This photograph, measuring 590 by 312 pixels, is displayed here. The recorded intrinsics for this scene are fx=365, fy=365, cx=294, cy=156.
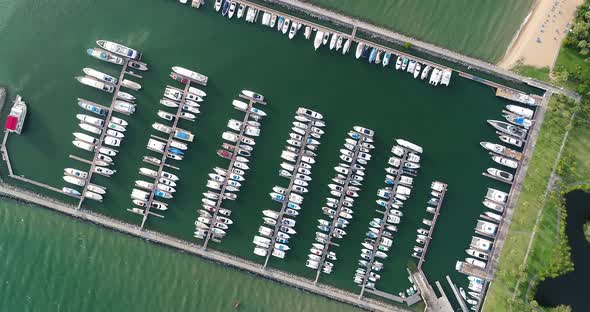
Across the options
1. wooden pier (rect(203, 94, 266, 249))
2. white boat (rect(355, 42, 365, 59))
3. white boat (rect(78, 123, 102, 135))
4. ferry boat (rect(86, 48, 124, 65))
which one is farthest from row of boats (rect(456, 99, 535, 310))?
white boat (rect(78, 123, 102, 135))

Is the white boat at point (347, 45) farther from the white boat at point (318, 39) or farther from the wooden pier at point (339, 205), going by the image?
the wooden pier at point (339, 205)

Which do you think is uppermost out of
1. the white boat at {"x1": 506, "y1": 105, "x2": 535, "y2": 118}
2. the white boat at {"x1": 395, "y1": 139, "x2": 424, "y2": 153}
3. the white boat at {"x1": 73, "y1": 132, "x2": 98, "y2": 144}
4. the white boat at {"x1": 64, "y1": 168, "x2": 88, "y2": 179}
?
the white boat at {"x1": 506, "y1": 105, "x2": 535, "y2": 118}

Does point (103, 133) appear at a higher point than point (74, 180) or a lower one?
higher

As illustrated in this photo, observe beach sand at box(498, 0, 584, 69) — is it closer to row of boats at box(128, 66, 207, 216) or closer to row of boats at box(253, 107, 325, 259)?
row of boats at box(253, 107, 325, 259)

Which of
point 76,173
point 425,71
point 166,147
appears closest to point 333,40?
point 425,71

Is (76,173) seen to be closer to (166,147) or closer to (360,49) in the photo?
(166,147)

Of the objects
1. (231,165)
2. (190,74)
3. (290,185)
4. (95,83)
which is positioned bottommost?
(290,185)

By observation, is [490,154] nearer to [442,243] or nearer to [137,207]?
[442,243]

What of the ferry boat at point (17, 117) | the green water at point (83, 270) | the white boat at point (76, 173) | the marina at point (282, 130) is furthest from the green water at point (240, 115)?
the green water at point (83, 270)
